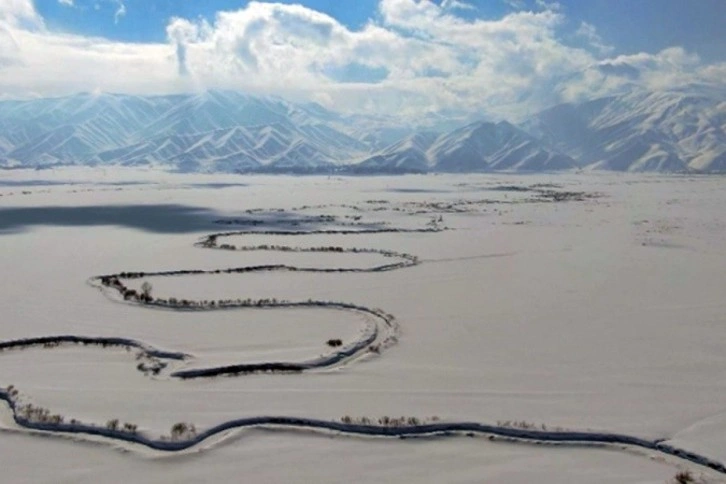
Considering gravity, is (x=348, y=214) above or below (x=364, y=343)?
above

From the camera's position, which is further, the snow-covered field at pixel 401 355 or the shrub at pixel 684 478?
the snow-covered field at pixel 401 355

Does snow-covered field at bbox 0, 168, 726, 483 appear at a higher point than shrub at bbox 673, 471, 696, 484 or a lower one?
higher

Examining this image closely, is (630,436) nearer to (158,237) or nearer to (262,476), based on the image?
(262,476)

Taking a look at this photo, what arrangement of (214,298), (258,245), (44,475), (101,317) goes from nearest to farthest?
(44,475)
(101,317)
(214,298)
(258,245)

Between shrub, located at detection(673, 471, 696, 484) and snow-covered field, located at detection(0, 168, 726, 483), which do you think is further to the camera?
snow-covered field, located at detection(0, 168, 726, 483)

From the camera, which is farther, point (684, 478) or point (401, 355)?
point (401, 355)

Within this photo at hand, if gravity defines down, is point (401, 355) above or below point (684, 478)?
above

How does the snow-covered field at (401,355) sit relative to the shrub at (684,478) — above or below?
above

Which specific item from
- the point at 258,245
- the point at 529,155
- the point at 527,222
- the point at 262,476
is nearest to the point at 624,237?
the point at 527,222
